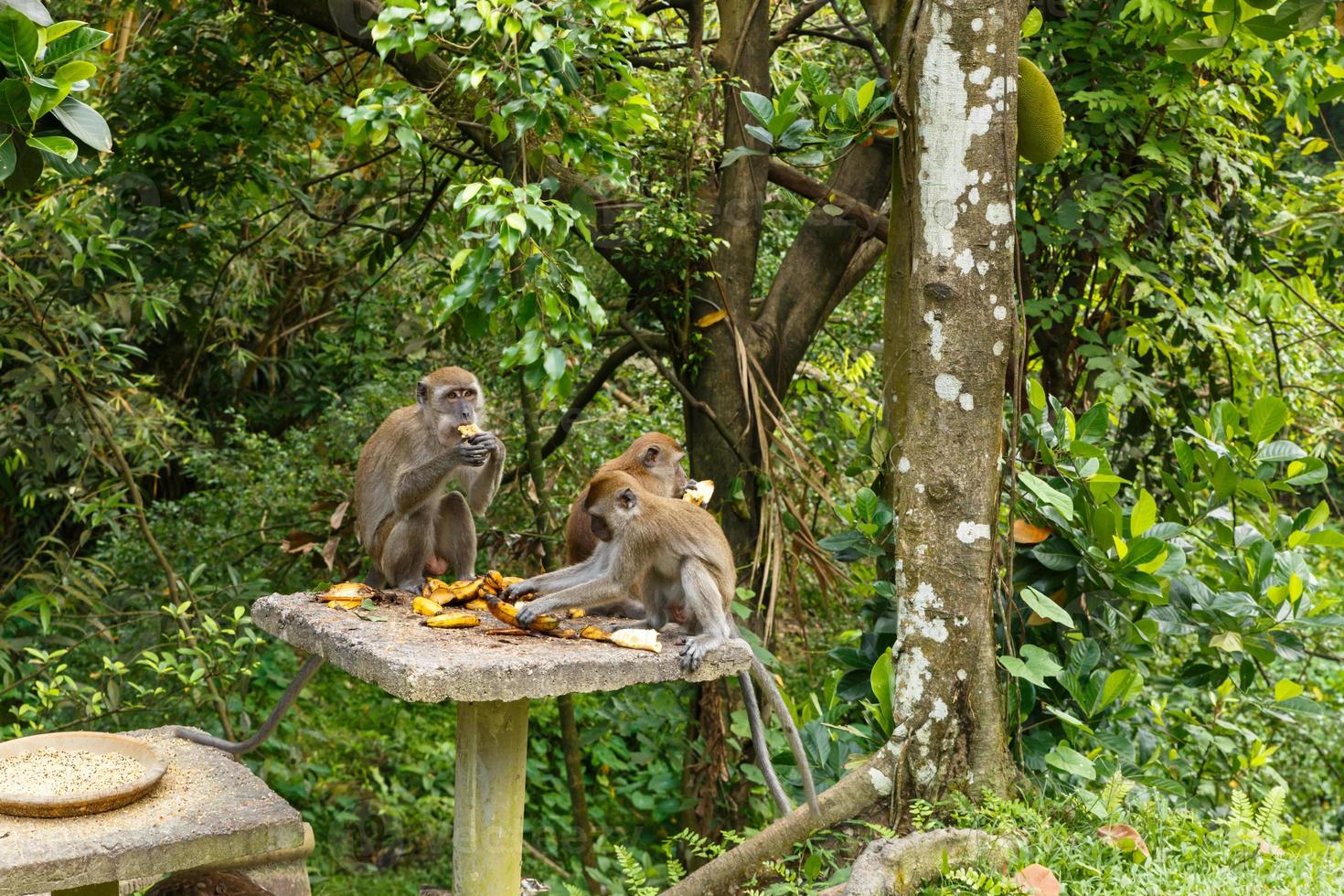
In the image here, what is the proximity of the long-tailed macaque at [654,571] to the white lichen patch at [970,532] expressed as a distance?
2.52ft

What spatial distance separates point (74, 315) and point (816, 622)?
495 cm

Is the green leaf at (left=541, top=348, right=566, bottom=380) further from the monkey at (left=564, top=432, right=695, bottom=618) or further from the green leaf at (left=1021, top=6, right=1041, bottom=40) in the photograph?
the green leaf at (left=1021, top=6, right=1041, bottom=40)

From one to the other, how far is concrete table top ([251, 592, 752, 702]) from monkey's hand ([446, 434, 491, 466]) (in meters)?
0.75

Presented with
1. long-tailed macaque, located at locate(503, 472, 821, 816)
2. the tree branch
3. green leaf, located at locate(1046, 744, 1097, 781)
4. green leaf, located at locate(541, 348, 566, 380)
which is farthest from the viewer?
the tree branch

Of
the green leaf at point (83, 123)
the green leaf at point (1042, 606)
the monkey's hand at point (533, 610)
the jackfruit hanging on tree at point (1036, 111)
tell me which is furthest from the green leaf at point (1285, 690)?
the green leaf at point (83, 123)

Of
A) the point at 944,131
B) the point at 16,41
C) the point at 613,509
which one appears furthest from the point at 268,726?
the point at 944,131

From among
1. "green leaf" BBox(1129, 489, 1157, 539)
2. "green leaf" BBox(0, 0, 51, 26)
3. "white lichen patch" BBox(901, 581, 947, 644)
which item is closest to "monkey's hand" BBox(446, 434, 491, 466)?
"white lichen patch" BBox(901, 581, 947, 644)

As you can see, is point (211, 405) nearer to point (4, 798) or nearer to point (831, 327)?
point (831, 327)

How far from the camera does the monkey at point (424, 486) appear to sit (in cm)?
473

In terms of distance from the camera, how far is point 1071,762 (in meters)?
3.89

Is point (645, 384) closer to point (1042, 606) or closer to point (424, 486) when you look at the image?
point (424, 486)

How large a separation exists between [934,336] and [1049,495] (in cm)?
72

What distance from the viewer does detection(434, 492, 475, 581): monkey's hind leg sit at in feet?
16.2

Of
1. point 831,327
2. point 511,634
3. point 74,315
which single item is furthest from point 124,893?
point 831,327
